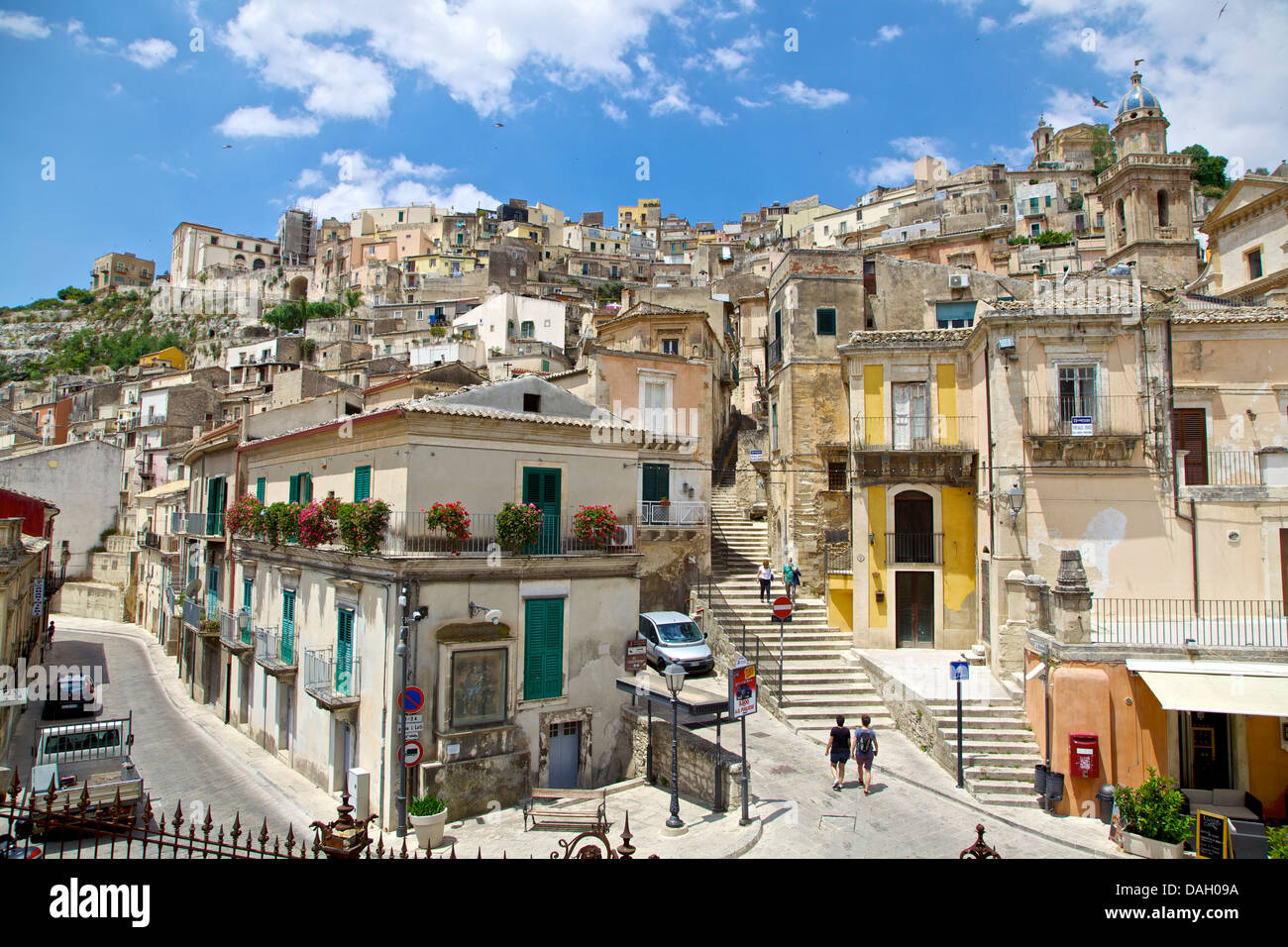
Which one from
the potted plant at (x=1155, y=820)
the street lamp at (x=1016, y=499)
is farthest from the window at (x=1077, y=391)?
the potted plant at (x=1155, y=820)

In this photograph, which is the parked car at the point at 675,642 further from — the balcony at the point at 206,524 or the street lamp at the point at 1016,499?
the balcony at the point at 206,524

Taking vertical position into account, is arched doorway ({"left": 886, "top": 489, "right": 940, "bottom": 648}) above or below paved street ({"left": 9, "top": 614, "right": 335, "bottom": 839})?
above

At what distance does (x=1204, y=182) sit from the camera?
227 feet

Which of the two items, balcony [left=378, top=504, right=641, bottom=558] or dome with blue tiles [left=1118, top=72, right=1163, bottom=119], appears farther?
dome with blue tiles [left=1118, top=72, right=1163, bottom=119]

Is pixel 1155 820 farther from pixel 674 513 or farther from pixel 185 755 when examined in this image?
pixel 185 755

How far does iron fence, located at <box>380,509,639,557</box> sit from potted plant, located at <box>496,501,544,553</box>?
0.58 feet

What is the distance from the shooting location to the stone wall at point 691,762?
46.1 feet

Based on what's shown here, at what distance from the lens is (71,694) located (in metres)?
26.2

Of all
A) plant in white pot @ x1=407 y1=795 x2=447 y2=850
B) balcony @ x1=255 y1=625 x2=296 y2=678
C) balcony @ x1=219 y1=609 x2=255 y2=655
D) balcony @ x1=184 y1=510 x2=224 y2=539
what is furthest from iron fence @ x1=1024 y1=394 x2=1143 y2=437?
balcony @ x1=184 y1=510 x2=224 y2=539

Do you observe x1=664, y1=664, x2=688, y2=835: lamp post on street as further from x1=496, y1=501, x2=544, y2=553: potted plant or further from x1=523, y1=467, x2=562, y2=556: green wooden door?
x1=523, y1=467, x2=562, y2=556: green wooden door

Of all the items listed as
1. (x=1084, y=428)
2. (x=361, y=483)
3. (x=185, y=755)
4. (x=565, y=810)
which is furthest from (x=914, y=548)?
(x=185, y=755)

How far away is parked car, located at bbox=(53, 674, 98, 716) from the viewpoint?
85.4 ft

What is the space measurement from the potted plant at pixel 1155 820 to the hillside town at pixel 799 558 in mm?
959

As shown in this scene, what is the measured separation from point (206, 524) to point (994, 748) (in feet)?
86.6
